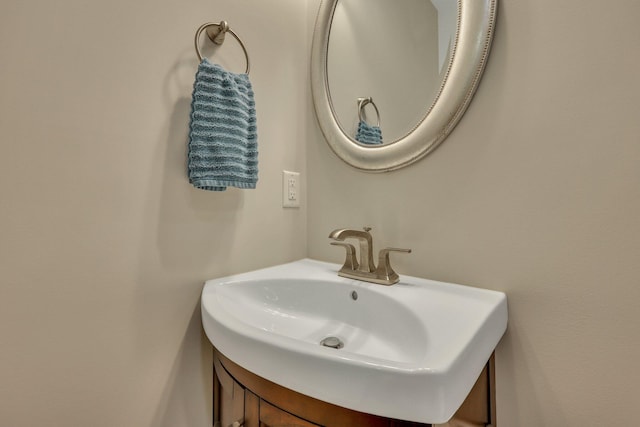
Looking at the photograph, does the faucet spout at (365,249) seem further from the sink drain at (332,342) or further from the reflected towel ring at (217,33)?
the reflected towel ring at (217,33)

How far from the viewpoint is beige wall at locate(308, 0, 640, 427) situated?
55 centimetres

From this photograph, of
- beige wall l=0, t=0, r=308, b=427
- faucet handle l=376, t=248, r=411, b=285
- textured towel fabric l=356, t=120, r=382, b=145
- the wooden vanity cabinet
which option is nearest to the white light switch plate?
beige wall l=0, t=0, r=308, b=427

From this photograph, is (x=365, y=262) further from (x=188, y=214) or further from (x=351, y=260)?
(x=188, y=214)

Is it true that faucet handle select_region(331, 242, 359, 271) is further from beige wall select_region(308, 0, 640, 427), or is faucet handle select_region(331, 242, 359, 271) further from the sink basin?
beige wall select_region(308, 0, 640, 427)

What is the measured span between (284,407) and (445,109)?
779mm

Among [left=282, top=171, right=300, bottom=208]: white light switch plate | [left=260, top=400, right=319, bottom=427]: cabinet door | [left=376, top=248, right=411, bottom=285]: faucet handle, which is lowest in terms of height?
[left=260, top=400, right=319, bottom=427]: cabinet door

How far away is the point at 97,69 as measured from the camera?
2.05 feet

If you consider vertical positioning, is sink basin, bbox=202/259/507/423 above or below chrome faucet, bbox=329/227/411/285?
below

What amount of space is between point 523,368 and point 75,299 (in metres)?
1.02

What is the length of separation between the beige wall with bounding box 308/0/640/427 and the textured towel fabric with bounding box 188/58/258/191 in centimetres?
56

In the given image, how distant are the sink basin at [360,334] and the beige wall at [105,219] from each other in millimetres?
184

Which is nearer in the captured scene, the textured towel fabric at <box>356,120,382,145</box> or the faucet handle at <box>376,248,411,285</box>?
the faucet handle at <box>376,248,411,285</box>

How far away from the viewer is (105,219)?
0.64 m

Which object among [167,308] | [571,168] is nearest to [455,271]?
[571,168]
